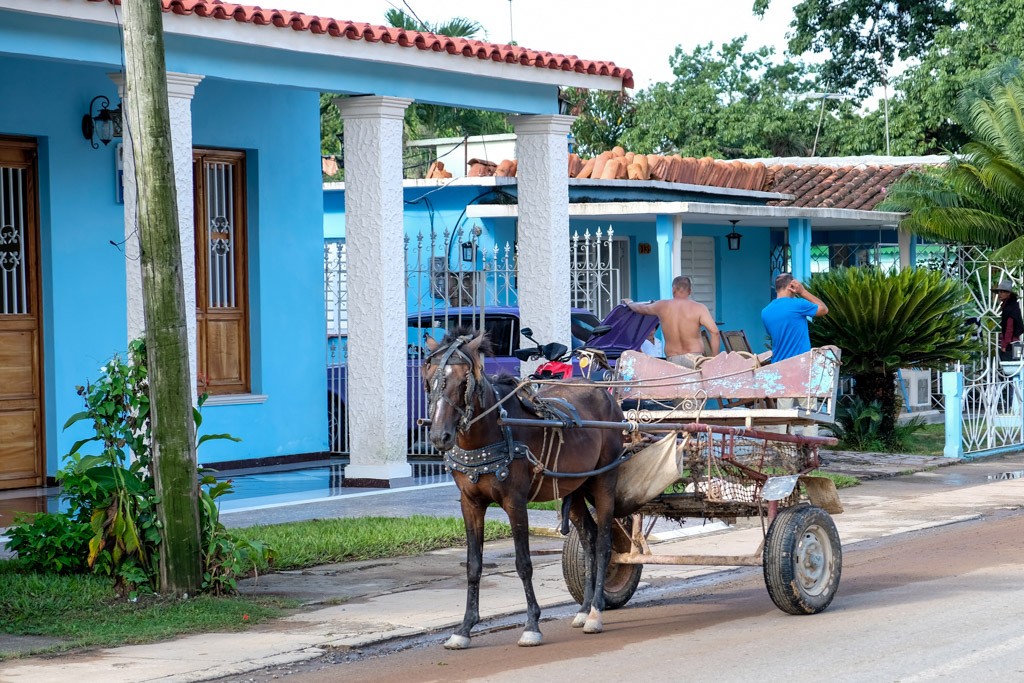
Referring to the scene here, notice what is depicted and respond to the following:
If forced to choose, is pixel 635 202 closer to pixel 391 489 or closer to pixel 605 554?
pixel 391 489

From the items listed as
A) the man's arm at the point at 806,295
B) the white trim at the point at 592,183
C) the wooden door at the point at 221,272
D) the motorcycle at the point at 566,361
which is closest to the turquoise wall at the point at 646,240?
the white trim at the point at 592,183

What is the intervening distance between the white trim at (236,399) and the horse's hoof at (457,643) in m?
7.35

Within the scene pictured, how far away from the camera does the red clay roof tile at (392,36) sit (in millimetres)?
11836

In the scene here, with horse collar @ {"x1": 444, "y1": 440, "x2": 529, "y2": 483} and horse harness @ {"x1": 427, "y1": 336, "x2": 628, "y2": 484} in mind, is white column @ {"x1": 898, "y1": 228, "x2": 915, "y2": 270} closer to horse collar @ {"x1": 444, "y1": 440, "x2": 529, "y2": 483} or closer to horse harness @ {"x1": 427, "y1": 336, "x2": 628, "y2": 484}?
horse harness @ {"x1": 427, "y1": 336, "x2": 628, "y2": 484}

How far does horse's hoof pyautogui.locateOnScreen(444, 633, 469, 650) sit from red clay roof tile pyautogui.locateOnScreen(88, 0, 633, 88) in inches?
245

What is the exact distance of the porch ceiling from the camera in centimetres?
1852

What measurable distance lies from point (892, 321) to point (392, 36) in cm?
686

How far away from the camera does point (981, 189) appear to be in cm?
2152

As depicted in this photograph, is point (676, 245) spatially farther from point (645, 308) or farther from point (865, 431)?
point (645, 308)

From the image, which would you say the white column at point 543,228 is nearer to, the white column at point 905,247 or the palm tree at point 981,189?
the palm tree at point 981,189

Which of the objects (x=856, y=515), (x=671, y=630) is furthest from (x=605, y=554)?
(x=856, y=515)

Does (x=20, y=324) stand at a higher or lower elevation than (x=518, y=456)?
higher

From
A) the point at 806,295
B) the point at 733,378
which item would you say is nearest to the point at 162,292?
the point at 733,378

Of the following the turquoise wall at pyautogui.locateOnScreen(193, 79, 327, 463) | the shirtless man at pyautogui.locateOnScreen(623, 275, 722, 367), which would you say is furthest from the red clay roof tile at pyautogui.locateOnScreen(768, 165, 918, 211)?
the turquoise wall at pyautogui.locateOnScreen(193, 79, 327, 463)
